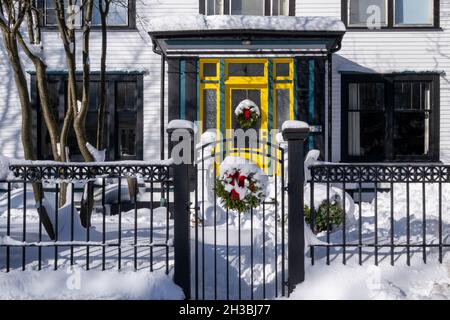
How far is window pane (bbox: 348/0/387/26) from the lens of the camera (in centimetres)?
1370

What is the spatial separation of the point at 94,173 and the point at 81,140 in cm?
266

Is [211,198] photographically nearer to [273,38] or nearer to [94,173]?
[273,38]

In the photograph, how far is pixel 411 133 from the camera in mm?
13930

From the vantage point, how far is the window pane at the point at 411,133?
1391 cm

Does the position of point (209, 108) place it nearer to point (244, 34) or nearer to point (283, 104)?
point (283, 104)

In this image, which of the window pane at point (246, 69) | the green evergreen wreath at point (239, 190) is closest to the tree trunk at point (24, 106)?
the green evergreen wreath at point (239, 190)

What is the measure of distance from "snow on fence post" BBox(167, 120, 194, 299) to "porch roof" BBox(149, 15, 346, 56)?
6206mm

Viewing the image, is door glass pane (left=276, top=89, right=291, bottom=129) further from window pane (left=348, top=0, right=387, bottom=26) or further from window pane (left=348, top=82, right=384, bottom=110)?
window pane (left=348, top=0, right=387, bottom=26)

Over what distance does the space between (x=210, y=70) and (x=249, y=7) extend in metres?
2.68

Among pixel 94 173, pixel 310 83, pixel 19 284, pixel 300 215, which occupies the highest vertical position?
pixel 310 83

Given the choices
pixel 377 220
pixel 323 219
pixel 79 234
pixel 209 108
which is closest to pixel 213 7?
pixel 209 108

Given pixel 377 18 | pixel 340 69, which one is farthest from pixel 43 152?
pixel 377 18

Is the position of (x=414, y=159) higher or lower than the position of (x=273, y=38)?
lower

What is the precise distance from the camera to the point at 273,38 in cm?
1162
